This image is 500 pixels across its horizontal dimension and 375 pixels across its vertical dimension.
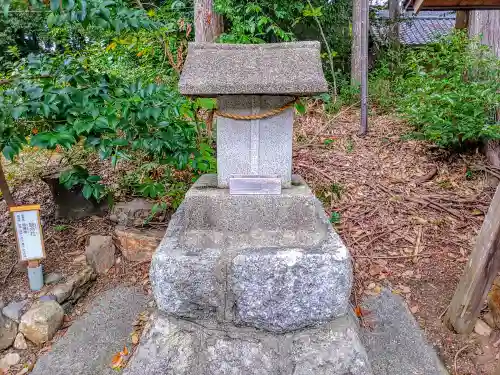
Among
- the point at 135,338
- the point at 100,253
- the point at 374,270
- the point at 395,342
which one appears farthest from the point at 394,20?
the point at 135,338

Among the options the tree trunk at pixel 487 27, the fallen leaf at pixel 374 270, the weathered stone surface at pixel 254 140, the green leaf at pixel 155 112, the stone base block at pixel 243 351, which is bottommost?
the fallen leaf at pixel 374 270

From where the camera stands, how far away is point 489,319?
235cm

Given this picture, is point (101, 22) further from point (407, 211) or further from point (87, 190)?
point (407, 211)

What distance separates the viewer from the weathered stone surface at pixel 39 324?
8.16 feet

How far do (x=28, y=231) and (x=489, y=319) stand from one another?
3200mm

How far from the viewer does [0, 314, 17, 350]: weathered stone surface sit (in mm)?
2480

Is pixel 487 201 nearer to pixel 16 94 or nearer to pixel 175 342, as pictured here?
pixel 175 342

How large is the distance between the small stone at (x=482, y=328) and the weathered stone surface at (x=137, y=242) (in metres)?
2.38

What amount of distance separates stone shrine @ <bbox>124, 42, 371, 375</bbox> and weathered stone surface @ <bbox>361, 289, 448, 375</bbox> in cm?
33

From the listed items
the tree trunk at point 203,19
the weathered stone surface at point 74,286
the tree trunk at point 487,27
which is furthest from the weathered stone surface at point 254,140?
the tree trunk at point 487,27

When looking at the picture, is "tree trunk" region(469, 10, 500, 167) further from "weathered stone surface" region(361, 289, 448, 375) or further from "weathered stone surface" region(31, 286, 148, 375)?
"weathered stone surface" region(31, 286, 148, 375)

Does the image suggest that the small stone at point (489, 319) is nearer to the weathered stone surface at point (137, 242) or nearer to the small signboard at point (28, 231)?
the weathered stone surface at point (137, 242)

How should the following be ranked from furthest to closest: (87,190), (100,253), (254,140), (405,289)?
(100,253)
(405,289)
(87,190)
(254,140)

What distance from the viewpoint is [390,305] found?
259 centimetres
